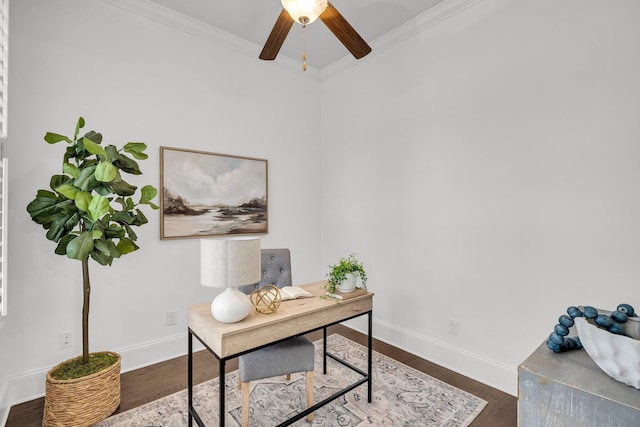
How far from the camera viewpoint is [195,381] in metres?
2.35

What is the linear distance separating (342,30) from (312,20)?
25 cm

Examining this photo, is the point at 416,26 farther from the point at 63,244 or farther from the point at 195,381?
the point at 195,381

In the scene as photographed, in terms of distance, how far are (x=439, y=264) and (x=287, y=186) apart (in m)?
1.82

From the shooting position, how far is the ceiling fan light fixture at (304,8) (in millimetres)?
1509

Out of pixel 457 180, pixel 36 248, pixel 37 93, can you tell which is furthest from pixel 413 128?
pixel 36 248

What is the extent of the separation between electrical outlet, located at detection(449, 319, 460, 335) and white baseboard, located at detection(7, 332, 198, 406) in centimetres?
226

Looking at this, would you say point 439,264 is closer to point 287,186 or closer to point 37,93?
point 287,186

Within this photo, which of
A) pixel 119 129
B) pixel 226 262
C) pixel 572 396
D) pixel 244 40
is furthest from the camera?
pixel 244 40

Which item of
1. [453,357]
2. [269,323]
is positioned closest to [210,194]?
[269,323]

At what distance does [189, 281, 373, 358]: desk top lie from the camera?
1480 millimetres

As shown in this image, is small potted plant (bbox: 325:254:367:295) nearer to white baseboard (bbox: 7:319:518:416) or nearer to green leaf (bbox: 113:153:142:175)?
white baseboard (bbox: 7:319:518:416)

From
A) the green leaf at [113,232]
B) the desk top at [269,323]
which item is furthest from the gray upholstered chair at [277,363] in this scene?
the green leaf at [113,232]

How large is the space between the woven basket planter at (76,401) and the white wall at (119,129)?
0.53 m

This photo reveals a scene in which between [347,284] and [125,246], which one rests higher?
[125,246]
